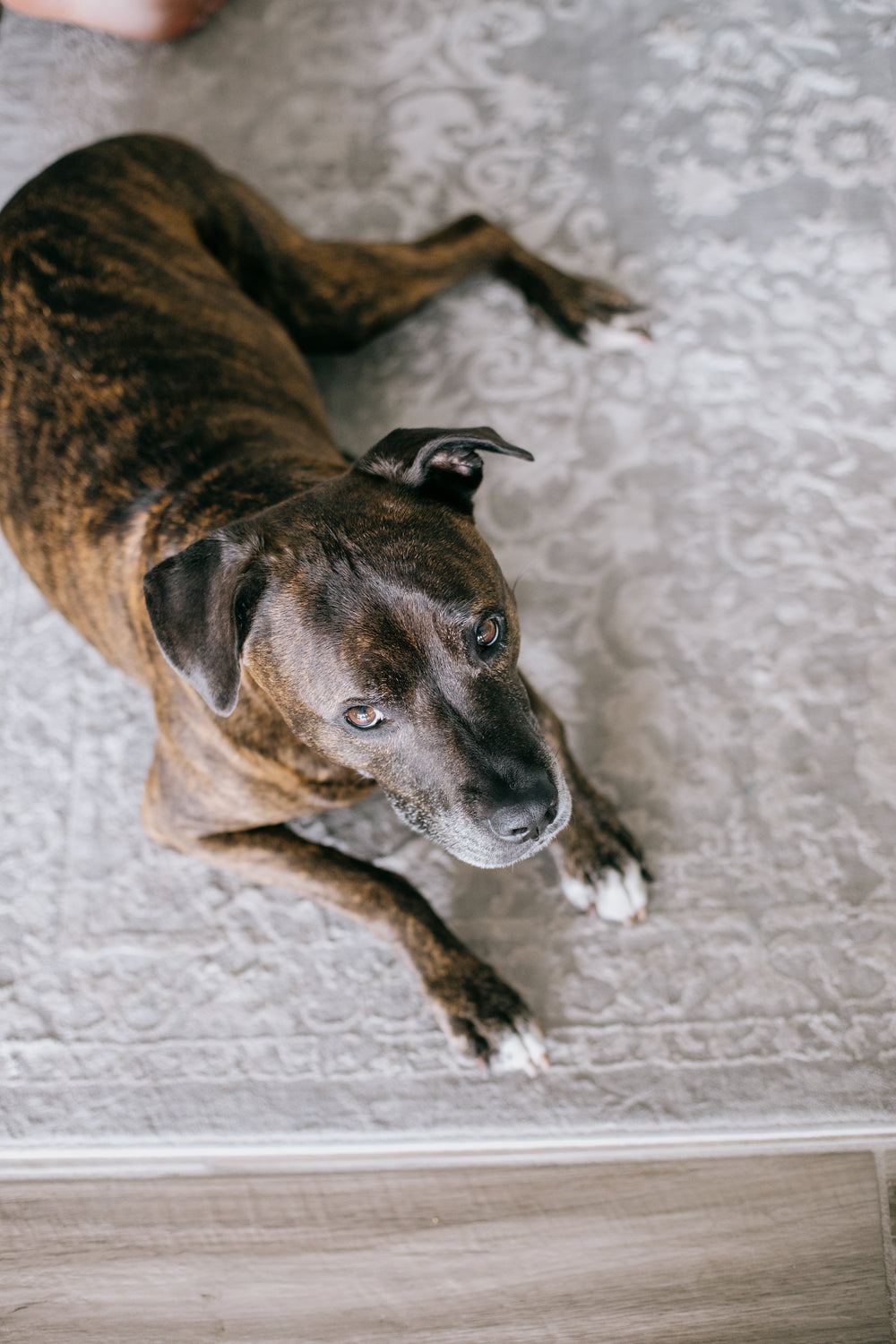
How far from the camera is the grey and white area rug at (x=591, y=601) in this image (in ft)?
7.28

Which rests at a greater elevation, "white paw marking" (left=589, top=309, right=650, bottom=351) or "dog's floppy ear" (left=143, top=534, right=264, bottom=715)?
"dog's floppy ear" (left=143, top=534, right=264, bottom=715)

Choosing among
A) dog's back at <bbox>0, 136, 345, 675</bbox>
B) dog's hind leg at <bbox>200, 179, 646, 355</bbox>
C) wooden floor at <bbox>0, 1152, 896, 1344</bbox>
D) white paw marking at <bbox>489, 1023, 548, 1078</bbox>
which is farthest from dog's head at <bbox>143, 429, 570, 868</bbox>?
dog's hind leg at <bbox>200, 179, 646, 355</bbox>

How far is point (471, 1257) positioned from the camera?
208cm

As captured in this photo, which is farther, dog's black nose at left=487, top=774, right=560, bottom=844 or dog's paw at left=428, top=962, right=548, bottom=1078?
dog's paw at left=428, top=962, right=548, bottom=1078

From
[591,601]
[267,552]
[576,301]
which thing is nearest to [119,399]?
[267,552]

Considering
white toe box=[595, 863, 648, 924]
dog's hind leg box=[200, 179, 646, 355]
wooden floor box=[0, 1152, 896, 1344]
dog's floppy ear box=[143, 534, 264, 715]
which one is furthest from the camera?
dog's hind leg box=[200, 179, 646, 355]

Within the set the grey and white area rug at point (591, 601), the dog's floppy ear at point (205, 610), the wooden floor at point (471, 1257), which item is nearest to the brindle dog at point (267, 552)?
the dog's floppy ear at point (205, 610)

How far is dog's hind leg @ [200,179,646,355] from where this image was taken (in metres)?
2.65

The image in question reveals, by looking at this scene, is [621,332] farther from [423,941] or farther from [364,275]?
[423,941]

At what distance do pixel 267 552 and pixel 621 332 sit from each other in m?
1.57

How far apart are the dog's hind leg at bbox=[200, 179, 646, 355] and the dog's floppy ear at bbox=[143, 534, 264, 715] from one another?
4.30 ft

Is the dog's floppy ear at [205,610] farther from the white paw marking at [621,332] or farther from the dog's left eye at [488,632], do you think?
the white paw marking at [621,332]

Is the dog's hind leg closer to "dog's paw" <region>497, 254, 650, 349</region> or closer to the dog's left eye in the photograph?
"dog's paw" <region>497, 254, 650, 349</region>

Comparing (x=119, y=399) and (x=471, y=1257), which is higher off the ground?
(x=119, y=399)
